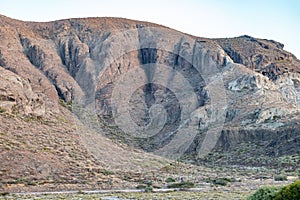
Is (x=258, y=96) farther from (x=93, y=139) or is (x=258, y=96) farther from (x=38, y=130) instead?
(x=38, y=130)

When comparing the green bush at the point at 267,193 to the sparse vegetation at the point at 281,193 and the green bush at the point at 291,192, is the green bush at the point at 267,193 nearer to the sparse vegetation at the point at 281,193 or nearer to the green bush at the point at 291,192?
the sparse vegetation at the point at 281,193

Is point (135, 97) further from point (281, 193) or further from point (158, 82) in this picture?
point (281, 193)

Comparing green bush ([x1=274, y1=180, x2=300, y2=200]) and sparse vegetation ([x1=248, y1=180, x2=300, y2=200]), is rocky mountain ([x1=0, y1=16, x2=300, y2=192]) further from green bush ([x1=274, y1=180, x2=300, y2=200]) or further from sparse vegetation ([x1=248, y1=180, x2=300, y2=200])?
green bush ([x1=274, y1=180, x2=300, y2=200])

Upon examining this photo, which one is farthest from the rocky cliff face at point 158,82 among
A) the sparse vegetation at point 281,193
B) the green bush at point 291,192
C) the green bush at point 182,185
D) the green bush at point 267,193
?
the green bush at point 291,192

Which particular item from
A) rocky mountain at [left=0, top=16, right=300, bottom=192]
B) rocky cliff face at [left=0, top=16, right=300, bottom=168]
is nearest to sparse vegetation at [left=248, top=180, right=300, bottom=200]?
rocky mountain at [left=0, top=16, right=300, bottom=192]

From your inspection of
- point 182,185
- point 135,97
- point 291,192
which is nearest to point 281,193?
point 291,192

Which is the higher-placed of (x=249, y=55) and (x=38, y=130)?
(x=249, y=55)

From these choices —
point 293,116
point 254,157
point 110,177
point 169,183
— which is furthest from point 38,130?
point 293,116
